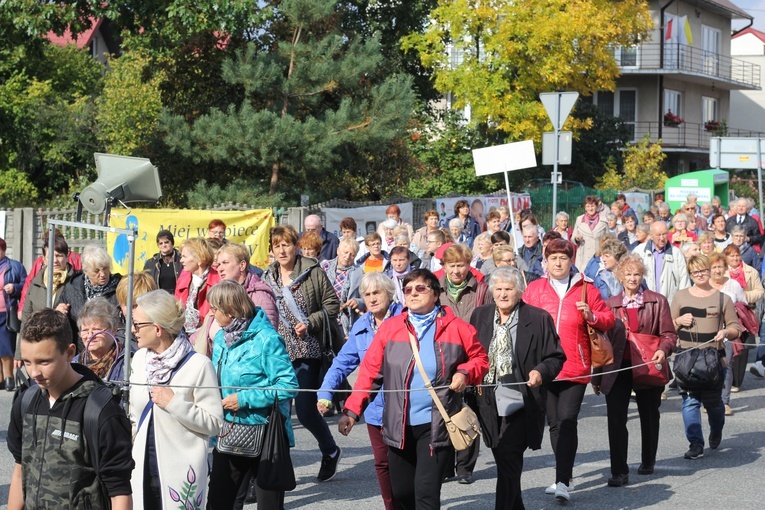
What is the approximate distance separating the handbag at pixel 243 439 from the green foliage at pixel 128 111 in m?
18.4

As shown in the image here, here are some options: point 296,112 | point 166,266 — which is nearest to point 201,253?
point 166,266

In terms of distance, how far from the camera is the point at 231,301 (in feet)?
19.7

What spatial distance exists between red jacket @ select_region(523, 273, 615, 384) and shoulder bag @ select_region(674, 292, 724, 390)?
68.3 inches

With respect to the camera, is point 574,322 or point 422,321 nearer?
point 422,321

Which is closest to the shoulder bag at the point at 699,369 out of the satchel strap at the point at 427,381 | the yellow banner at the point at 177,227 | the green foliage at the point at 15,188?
the satchel strap at the point at 427,381

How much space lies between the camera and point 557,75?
33562 millimetres

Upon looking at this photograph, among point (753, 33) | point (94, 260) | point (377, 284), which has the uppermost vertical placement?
point (753, 33)

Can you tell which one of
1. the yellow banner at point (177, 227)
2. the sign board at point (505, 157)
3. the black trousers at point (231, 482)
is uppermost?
the sign board at point (505, 157)

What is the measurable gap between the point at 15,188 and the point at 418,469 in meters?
21.8

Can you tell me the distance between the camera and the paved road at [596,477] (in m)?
7.74

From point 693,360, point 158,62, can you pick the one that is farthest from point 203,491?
point 158,62

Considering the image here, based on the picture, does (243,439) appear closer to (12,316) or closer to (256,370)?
(256,370)

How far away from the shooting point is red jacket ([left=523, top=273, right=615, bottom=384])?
25.1 ft

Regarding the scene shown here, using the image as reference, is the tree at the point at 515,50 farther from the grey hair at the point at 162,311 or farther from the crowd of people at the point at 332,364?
the grey hair at the point at 162,311
